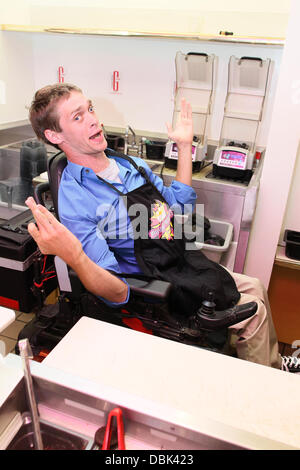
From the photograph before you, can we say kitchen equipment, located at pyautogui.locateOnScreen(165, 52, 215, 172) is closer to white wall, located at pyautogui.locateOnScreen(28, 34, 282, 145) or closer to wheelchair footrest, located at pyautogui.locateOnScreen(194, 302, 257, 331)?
white wall, located at pyautogui.locateOnScreen(28, 34, 282, 145)

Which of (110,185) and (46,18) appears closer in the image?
(110,185)

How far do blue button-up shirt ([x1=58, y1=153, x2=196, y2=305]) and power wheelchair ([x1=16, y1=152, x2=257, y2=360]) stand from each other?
0.19 ft

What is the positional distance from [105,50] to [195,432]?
2.85m

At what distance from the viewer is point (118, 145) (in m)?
2.75

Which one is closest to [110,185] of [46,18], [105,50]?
[105,50]

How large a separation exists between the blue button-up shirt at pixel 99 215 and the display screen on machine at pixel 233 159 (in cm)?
69

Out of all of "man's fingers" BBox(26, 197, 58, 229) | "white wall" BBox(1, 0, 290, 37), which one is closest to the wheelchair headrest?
"man's fingers" BBox(26, 197, 58, 229)

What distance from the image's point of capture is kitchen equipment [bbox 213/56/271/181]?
7.07 ft

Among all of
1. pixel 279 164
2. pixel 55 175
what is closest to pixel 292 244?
pixel 279 164

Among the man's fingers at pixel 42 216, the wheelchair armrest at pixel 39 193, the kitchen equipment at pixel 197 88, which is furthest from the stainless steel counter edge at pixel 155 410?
the kitchen equipment at pixel 197 88

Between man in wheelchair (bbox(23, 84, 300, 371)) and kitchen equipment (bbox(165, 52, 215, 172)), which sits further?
kitchen equipment (bbox(165, 52, 215, 172))

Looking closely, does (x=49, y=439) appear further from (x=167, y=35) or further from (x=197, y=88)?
(x=197, y=88)

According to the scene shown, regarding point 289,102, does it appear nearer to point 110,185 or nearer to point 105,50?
point 110,185

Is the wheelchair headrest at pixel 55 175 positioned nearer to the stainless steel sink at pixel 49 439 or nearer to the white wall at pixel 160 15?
the stainless steel sink at pixel 49 439
